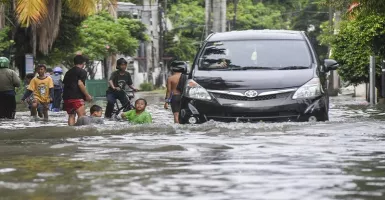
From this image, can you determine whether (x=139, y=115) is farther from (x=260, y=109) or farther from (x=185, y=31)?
(x=185, y=31)

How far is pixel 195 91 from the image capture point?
1357cm

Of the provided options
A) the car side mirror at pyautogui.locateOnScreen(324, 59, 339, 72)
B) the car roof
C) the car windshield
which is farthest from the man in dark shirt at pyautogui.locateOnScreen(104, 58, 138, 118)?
the car side mirror at pyautogui.locateOnScreen(324, 59, 339, 72)

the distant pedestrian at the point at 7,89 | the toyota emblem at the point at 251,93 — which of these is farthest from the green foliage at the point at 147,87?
the toyota emblem at the point at 251,93

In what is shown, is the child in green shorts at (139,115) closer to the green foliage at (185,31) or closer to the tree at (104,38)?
the tree at (104,38)

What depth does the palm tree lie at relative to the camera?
22125 millimetres

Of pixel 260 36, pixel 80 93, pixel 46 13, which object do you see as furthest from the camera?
pixel 46 13

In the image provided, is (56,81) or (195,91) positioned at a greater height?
(195,91)

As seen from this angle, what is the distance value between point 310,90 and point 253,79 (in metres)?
0.82

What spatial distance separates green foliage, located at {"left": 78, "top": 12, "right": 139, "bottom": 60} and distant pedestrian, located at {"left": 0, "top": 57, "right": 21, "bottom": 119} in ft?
76.2

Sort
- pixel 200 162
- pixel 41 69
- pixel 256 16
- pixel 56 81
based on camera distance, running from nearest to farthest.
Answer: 1. pixel 200 162
2. pixel 41 69
3. pixel 56 81
4. pixel 256 16

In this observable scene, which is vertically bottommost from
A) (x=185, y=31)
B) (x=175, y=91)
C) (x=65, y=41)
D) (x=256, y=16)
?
(x=175, y=91)

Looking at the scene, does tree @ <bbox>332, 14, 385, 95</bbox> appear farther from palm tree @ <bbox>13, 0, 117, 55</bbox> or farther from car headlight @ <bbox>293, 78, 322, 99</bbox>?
car headlight @ <bbox>293, 78, 322, 99</bbox>

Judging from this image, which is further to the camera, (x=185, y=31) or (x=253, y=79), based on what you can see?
(x=185, y=31)

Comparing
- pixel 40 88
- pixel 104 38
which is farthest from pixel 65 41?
pixel 40 88
